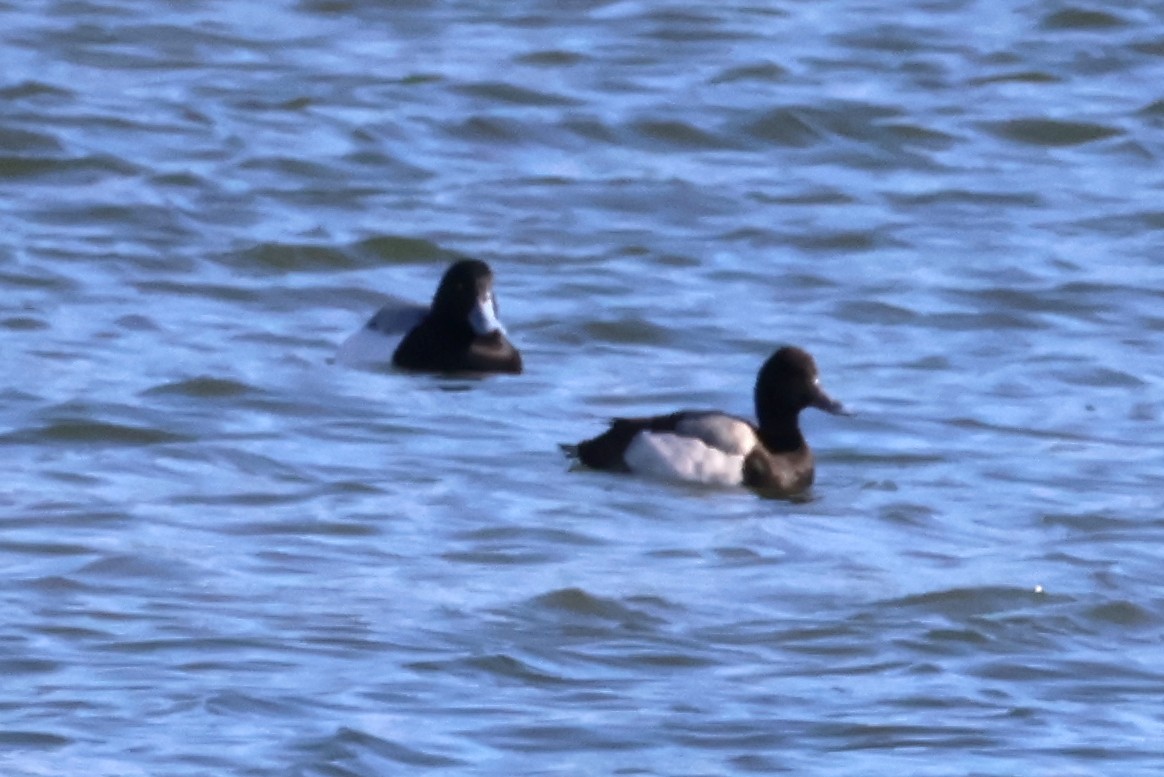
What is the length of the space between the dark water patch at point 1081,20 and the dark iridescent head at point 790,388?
919 centimetres

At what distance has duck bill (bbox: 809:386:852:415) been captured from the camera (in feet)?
37.7

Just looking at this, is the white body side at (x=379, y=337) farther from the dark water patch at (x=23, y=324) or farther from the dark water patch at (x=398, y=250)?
the dark water patch at (x=398, y=250)

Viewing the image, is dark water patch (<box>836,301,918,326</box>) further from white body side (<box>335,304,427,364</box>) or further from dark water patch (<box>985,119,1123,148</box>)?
dark water patch (<box>985,119,1123,148</box>)

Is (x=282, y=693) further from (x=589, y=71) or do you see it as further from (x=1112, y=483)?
(x=589, y=71)

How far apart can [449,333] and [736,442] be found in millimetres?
2305

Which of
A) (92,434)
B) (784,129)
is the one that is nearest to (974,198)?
(784,129)

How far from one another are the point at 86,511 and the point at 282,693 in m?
2.31


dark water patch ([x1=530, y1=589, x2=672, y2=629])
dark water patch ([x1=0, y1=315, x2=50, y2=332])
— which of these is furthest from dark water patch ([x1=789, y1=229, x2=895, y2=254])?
dark water patch ([x1=530, y1=589, x2=672, y2=629])

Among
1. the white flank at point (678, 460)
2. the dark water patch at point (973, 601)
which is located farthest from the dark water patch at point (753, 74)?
the dark water patch at point (973, 601)

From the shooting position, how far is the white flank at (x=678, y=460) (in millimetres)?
11023

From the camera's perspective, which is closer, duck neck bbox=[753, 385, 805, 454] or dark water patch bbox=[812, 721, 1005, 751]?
dark water patch bbox=[812, 721, 1005, 751]

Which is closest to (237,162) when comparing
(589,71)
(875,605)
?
(589,71)

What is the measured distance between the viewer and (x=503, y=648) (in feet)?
26.9

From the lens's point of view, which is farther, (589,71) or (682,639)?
(589,71)
